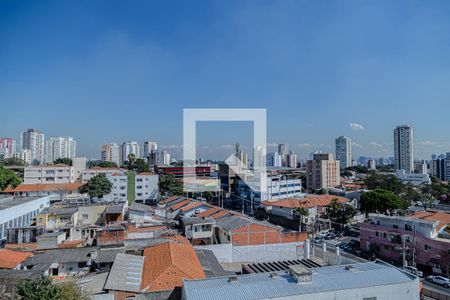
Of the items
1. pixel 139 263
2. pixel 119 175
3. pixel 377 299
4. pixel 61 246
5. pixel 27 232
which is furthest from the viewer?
pixel 119 175

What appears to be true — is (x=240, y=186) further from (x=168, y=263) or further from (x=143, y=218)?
(x=168, y=263)

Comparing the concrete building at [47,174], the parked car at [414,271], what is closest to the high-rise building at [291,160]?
the concrete building at [47,174]

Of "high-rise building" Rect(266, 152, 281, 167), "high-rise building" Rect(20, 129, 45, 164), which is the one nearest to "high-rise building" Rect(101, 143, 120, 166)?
"high-rise building" Rect(20, 129, 45, 164)

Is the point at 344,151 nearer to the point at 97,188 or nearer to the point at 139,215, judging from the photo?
the point at 97,188

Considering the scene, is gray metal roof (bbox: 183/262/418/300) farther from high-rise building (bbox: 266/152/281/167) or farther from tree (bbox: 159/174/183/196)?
high-rise building (bbox: 266/152/281/167)

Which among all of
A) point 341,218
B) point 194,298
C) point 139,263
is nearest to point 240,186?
point 341,218

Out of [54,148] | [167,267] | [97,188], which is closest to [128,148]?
[54,148]

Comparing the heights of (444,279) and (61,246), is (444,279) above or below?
below

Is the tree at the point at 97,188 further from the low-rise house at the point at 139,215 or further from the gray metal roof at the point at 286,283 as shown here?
the gray metal roof at the point at 286,283
